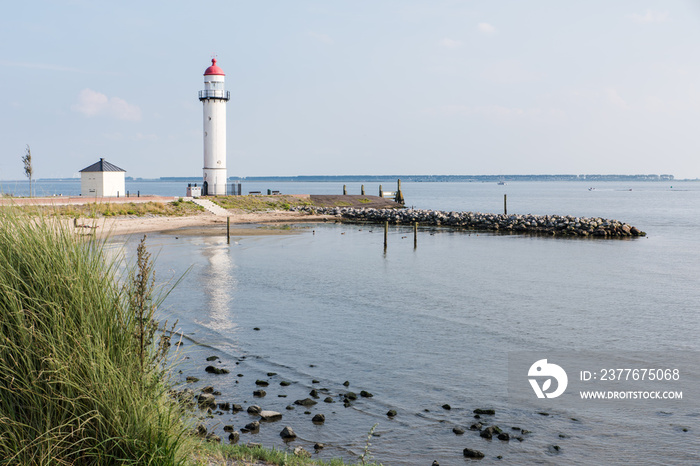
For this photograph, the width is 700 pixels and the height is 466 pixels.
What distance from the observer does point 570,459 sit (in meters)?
8.78

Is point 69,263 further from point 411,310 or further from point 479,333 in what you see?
point 411,310

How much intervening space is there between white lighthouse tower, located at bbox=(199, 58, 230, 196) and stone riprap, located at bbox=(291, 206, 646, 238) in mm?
10168

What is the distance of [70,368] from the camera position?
197 inches

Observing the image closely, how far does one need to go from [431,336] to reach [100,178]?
136ft

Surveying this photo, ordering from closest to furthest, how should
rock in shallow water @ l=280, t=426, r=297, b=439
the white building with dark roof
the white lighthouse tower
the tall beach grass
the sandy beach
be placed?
the tall beach grass
rock in shallow water @ l=280, t=426, r=297, b=439
the sandy beach
the white building with dark roof
the white lighthouse tower

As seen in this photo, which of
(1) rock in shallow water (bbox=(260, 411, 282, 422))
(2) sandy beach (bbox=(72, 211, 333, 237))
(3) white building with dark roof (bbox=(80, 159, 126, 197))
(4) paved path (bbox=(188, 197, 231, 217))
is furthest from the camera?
(4) paved path (bbox=(188, 197, 231, 217))

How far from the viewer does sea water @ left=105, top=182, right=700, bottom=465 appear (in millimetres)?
9469

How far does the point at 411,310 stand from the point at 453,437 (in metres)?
10.1

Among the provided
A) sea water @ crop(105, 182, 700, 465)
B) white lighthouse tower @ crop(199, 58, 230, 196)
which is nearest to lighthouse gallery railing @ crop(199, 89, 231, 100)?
white lighthouse tower @ crop(199, 58, 230, 196)

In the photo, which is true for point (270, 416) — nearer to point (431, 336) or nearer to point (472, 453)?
point (472, 453)

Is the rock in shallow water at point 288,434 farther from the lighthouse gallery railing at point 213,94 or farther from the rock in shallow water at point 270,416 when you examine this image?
the lighthouse gallery railing at point 213,94

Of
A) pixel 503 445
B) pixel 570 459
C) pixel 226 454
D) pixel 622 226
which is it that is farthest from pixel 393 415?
pixel 622 226

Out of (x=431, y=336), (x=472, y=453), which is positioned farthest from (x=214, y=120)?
(x=472, y=453)

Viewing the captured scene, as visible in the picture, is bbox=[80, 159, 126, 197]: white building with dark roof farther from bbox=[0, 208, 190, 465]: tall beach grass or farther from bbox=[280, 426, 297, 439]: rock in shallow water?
bbox=[0, 208, 190, 465]: tall beach grass
